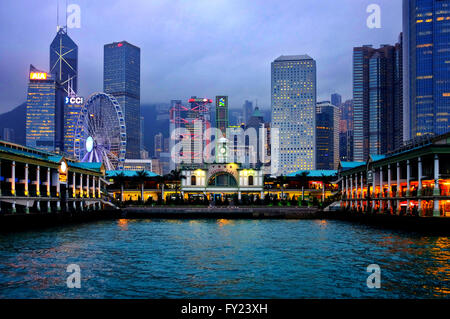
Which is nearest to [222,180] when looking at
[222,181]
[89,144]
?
[222,181]

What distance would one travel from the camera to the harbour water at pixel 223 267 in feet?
87.7

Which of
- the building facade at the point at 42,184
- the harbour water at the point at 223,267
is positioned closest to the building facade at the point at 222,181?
the building facade at the point at 42,184

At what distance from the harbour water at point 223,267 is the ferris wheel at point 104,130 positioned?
82.8 metres

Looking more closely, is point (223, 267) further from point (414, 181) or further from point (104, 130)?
point (104, 130)

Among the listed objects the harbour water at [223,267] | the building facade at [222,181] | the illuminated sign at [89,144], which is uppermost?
the illuminated sign at [89,144]

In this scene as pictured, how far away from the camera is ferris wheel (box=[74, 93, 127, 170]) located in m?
137

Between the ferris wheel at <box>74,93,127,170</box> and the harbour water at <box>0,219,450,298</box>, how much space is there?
272 feet

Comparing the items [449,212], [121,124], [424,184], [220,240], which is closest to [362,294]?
[220,240]

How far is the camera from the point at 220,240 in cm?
5544

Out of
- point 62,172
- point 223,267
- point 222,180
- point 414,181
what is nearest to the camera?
point 223,267

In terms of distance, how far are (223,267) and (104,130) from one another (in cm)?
A: 11039

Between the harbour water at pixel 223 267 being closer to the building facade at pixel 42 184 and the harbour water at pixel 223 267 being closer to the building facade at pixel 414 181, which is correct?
the building facade at pixel 414 181

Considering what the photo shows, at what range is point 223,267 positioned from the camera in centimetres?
3503

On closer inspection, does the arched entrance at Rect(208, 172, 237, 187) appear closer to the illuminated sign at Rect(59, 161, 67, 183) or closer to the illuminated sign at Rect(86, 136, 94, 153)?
the illuminated sign at Rect(86, 136, 94, 153)
